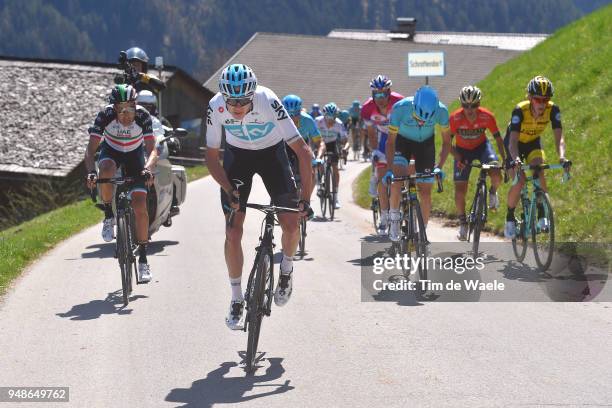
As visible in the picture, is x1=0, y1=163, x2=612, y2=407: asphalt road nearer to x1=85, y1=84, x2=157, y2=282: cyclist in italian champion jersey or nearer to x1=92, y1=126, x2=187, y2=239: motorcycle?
x1=85, y1=84, x2=157, y2=282: cyclist in italian champion jersey

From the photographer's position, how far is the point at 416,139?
458 inches

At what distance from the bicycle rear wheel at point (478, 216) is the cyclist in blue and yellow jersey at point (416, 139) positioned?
691 mm

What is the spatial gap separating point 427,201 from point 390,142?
78 cm

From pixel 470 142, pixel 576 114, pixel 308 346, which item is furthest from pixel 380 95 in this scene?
pixel 576 114

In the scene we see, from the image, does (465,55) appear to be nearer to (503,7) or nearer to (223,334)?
(223,334)

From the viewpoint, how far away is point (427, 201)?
11.4m

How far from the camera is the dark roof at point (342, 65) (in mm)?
72250

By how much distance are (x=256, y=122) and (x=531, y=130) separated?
4738 mm

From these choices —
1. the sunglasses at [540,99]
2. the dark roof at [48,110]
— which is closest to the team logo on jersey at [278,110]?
the sunglasses at [540,99]

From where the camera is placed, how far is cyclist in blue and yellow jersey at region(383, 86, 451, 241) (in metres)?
11.0

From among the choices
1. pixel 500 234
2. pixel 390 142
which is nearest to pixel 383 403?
pixel 390 142

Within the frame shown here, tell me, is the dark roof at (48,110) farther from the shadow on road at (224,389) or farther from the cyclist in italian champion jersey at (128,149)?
the shadow on road at (224,389)

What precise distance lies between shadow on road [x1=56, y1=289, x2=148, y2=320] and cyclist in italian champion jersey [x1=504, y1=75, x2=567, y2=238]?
13.8 ft

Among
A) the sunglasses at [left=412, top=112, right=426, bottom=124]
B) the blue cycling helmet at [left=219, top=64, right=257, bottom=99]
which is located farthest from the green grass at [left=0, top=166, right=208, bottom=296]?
the sunglasses at [left=412, top=112, right=426, bottom=124]
